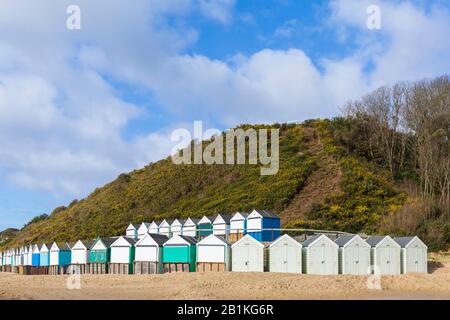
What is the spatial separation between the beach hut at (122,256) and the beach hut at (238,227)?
908cm

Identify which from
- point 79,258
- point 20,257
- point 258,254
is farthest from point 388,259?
point 20,257

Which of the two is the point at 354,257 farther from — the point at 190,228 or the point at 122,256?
the point at 190,228

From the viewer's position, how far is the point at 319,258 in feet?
120

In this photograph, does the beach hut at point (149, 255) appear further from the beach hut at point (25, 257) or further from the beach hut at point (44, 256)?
the beach hut at point (25, 257)

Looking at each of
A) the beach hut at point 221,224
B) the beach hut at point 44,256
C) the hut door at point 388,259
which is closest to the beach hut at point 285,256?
the hut door at point 388,259

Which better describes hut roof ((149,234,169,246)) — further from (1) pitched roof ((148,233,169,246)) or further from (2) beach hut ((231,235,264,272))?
(2) beach hut ((231,235,264,272))

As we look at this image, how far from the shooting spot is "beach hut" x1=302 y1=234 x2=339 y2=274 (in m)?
36.6

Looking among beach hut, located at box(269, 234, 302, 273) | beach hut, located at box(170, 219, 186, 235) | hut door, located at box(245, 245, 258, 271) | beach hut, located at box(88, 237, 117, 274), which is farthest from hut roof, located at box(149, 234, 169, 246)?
beach hut, located at box(170, 219, 186, 235)

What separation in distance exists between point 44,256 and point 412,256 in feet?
107

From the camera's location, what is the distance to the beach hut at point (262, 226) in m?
46.3
